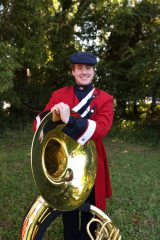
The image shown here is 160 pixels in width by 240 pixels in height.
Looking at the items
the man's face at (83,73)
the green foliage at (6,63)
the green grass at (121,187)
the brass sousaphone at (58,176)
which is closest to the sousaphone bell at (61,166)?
the brass sousaphone at (58,176)

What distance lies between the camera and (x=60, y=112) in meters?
1.63

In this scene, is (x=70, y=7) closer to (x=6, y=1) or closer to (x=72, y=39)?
(x=72, y=39)

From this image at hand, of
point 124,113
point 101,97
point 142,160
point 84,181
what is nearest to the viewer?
point 84,181

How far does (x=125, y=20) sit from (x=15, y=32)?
7.82 feet

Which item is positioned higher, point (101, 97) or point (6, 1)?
point (6, 1)

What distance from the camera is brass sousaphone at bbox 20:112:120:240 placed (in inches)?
64.7

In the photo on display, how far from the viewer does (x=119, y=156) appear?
19.5ft

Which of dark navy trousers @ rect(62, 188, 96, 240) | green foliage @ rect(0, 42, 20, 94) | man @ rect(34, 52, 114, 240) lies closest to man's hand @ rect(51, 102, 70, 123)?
man @ rect(34, 52, 114, 240)

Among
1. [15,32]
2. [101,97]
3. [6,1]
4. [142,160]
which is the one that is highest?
[6,1]

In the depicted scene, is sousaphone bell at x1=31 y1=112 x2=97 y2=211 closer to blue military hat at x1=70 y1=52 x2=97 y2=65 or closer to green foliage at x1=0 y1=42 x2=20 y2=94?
blue military hat at x1=70 y1=52 x2=97 y2=65

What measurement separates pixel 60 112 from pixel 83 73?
57 centimetres

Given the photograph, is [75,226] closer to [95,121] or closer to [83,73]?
[95,121]

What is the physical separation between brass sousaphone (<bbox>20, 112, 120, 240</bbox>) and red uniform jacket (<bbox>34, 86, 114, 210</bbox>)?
0.07 meters

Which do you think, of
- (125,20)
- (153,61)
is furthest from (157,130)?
(125,20)
